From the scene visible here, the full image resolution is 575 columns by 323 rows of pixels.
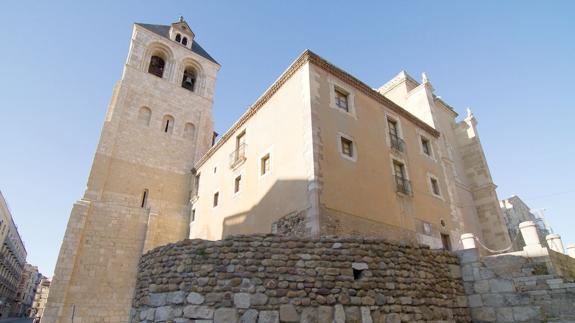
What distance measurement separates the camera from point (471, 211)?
17.2 metres

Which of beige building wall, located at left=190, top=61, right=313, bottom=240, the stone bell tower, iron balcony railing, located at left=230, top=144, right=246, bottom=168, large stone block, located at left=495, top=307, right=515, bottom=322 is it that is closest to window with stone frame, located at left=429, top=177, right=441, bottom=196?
beige building wall, located at left=190, top=61, right=313, bottom=240

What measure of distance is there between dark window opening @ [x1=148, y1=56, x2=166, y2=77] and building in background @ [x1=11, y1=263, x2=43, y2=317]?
46.3 metres

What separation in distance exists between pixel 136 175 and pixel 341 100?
1213cm

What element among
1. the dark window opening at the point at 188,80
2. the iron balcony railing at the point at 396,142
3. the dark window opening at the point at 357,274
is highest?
the dark window opening at the point at 188,80

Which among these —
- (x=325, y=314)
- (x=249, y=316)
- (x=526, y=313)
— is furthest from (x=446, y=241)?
(x=249, y=316)

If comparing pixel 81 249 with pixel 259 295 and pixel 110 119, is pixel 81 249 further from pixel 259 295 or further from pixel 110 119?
pixel 259 295

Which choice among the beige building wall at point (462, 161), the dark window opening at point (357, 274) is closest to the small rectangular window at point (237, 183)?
the dark window opening at point (357, 274)

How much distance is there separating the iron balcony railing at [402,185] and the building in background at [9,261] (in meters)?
38.3

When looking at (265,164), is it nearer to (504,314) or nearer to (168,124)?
(504,314)

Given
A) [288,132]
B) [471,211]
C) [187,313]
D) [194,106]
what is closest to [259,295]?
[187,313]

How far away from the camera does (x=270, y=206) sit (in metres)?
10.8

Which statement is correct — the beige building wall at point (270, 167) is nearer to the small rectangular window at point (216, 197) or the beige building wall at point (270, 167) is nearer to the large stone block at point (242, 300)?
the small rectangular window at point (216, 197)

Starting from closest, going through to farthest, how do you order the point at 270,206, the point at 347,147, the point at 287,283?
the point at 287,283 < the point at 270,206 < the point at 347,147

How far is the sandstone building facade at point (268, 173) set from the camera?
34.0ft
